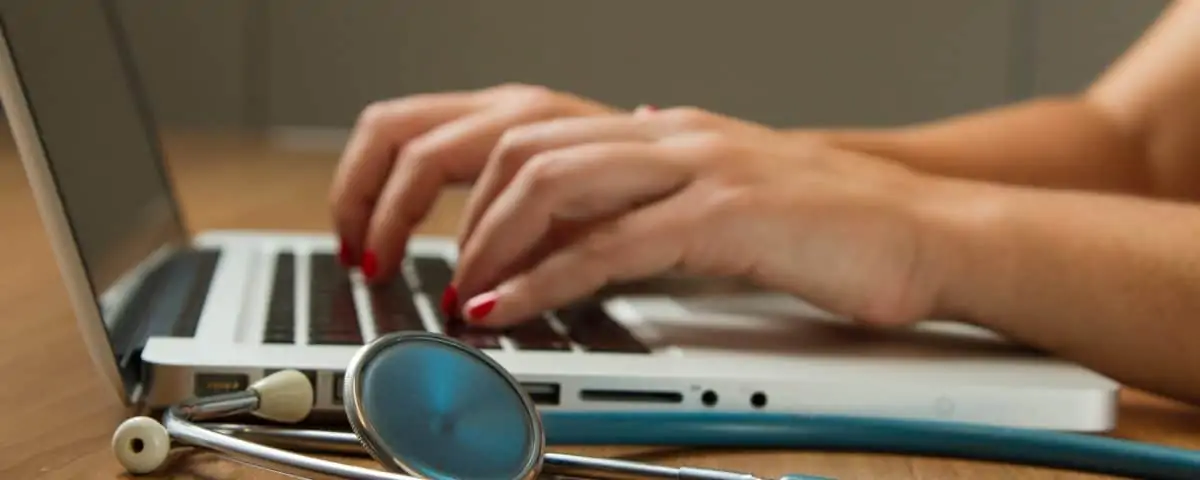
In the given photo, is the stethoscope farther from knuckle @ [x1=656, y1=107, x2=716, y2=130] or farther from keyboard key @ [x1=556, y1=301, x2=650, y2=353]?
knuckle @ [x1=656, y1=107, x2=716, y2=130]

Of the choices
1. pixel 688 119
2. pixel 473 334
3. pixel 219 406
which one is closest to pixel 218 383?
pixel 219 406

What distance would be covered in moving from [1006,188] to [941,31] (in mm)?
1701

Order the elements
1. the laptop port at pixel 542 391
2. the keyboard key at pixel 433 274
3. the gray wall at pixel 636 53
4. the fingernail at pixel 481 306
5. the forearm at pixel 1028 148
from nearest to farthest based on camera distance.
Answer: the laptop port at pixel 542 391
the fingernail at pixel 481 306
the keyboard key at pixel 433 274
the forearm at pixel 1028 148
the gray wall at pixel 636 53

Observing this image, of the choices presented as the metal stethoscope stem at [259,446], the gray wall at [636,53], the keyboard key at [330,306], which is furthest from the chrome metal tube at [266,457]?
the gray wall at [636,53]

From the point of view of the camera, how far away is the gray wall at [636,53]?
2.19 metres

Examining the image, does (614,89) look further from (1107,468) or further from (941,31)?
(1107,468)

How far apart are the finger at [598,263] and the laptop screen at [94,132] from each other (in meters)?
0.16

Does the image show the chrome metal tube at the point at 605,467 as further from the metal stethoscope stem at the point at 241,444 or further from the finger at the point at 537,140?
the finger at the point at 537,140

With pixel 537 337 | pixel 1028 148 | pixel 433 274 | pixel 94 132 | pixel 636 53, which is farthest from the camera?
pixel 636 53

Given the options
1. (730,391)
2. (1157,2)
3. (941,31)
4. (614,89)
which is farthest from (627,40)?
(730,391)

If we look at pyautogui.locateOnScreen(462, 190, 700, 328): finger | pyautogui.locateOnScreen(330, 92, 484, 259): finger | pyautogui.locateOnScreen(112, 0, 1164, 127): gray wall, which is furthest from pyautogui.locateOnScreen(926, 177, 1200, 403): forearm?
pyautogui.locateOnScreen(112, 0, 1164, 127): gray wall

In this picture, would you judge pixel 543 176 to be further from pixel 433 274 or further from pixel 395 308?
pixel 433 274

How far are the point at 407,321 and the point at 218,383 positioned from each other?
15 cm

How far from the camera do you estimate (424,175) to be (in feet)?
2.30
